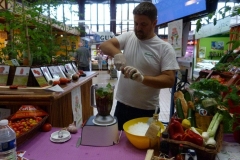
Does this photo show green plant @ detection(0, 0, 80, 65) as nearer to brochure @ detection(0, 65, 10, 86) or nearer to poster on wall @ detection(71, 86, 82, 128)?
brochure @ detection(0, 65, 10, 86)

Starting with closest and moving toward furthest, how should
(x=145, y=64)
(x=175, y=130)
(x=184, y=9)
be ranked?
1. (x=175, y=130)
2. (x=145, y=64)
3. (x=184, y=9)

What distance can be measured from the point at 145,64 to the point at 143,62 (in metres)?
0.03

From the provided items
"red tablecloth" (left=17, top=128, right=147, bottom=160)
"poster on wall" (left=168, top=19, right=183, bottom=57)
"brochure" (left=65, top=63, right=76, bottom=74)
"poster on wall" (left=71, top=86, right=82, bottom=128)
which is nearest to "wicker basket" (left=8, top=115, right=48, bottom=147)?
"red tablecloth" (left=17, top=128, right=147, bottom=160)

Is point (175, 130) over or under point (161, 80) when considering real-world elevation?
under

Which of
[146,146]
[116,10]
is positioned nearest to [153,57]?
[146,146]

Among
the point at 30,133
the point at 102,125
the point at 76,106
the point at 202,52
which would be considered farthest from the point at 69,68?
the point at 202,52

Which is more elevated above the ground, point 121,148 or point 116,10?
point 116,10

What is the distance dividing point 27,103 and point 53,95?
23 cm

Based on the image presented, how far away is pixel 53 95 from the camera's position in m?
1.55

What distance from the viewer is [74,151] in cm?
119

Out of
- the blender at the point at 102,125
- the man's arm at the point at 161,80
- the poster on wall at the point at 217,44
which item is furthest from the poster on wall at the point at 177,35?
the poster on wall at the point at 217,44

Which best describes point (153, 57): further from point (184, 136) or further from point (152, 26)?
point (184, 136)

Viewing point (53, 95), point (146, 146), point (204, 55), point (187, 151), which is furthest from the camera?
point (204, 55)

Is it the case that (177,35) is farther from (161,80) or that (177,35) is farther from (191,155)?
(191,155)
